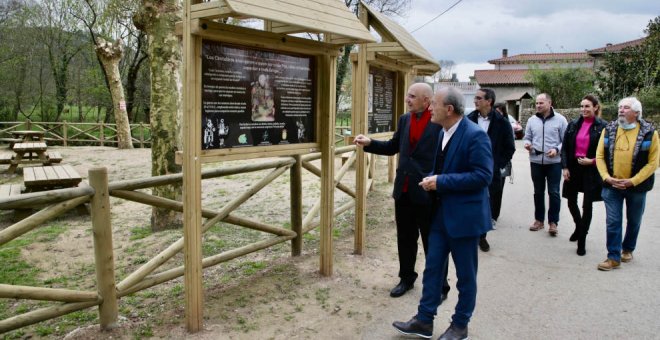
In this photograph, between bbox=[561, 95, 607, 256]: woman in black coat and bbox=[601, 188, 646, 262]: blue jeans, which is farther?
bbox=[561, 95, 607, 256]: woman in black coat

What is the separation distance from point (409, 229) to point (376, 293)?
690mm

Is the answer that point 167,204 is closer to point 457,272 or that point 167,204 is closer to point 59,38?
point 457,272

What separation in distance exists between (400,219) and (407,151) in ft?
2.05

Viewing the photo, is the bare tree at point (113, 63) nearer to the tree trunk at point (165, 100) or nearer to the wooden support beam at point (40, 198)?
the tree trunk at point (165, 100)

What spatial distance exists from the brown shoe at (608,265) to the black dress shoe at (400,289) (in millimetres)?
2184

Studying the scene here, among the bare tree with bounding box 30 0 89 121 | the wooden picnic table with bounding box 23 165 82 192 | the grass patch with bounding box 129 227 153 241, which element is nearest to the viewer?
the grass patch with bounding box 129 227 153 241

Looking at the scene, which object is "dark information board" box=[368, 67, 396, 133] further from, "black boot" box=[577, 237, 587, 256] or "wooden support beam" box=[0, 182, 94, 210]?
"wooden support beam" box=[0, 182, 94, 210]

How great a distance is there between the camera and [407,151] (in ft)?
13.8

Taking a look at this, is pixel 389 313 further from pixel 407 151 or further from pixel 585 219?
pixel 585 219

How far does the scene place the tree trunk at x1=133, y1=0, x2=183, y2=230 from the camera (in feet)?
22.5

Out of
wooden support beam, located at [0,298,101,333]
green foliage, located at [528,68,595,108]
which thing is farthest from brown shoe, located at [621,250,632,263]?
green foliage, located at [528,68,595,108]

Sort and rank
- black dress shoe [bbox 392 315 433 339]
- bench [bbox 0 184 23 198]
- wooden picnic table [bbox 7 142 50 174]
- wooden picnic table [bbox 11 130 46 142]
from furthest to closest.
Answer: wooden picnic table [bbox 11 130 46 142] < wooden picnic table [bbox 7 142 50 174] < bench [bbox 0 184 23 198] < black dress shoe [bbox 392 315 433 339]

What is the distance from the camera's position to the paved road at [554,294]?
12.4ft

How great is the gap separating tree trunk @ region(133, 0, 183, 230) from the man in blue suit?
454cm
